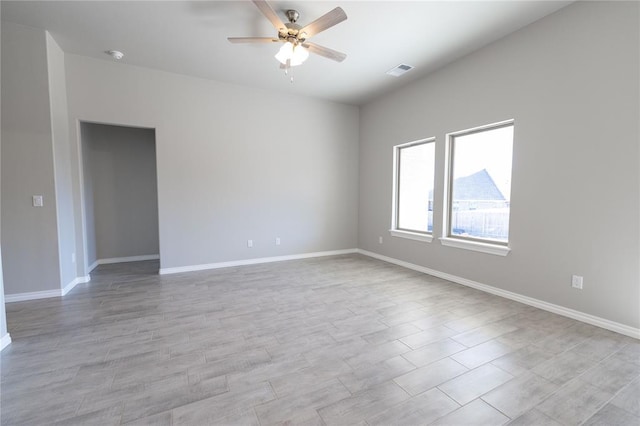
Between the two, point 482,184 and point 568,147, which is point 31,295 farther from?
point 568,147

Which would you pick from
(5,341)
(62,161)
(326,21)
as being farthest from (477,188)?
(62,161)

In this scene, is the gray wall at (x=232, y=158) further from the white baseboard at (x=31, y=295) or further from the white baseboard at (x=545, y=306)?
the white baseboard at (x=545, y=306)

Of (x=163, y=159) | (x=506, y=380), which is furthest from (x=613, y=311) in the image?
(x=163, y=159)

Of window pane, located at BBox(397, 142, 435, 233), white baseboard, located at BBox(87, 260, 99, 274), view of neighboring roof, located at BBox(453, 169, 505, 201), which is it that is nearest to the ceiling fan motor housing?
window pane, located at BBox(397, 142, 435, 233)

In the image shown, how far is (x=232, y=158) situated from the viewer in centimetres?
470

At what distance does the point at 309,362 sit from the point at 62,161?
4019 millimetres

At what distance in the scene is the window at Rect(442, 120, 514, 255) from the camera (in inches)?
133

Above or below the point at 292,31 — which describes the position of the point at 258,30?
above

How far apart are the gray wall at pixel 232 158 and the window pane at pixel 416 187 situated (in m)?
1.18

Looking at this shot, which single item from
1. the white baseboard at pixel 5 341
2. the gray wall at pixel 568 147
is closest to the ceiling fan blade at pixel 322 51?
the gray wall at pixel 568 147

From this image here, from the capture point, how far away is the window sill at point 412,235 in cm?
435

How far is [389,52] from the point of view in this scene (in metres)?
3.54

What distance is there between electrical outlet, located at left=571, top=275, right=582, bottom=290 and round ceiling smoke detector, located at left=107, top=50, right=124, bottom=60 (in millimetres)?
6004

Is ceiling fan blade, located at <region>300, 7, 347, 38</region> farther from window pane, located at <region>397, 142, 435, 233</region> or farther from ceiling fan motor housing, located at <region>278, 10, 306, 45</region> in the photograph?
window pane, located at <region>397, 142, 435, 233</region>
